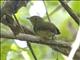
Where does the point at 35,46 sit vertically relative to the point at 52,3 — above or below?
below

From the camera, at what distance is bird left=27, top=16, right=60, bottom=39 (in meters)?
0.59

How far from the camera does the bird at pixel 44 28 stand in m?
0.59

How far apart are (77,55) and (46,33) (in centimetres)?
10

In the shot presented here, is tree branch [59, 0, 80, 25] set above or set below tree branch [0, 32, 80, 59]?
above

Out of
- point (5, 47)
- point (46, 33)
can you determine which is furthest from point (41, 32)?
point (5, 47)

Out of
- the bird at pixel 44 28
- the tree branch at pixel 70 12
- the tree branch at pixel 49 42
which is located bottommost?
the tree branch at pixel 49 42

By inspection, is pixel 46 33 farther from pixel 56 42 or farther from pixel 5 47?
pixel 5 47

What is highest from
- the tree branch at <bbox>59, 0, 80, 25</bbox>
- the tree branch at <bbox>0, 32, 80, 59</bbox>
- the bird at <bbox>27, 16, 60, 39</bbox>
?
the tree branch at <bbox>59, 0, 80, 25</bbox>

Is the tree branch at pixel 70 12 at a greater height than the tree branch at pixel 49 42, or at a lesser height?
greater

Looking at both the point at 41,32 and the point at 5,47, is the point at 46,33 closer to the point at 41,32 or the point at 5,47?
the point at 41,32

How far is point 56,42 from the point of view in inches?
23.8

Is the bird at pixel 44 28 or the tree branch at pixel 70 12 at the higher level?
the tree branch at pixel 70 12

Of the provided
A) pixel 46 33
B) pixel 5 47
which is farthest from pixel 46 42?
pixel 5 47

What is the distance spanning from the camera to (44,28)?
0.59 m
